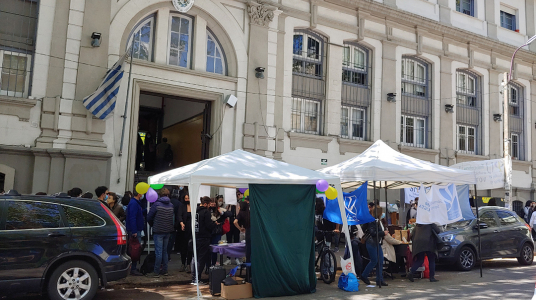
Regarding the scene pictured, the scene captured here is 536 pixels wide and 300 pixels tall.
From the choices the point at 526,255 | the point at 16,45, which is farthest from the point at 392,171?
the point at 16,45

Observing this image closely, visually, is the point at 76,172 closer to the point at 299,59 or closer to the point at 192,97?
the point at 192,97

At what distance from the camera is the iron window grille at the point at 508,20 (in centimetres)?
2506

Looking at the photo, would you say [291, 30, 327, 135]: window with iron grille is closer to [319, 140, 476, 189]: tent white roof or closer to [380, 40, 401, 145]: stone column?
[380, 40, 401, 145]: stone column

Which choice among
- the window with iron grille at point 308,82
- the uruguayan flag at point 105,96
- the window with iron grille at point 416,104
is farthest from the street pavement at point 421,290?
the window with iron grille at point 416,104

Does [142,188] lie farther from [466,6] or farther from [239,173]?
[466,6]

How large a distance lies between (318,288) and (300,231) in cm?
140

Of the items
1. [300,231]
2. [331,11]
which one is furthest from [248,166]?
[331,11]

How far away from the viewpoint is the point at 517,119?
24.9 meters

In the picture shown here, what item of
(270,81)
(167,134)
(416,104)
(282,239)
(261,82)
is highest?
(416,104)

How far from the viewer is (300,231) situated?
951 centimetres

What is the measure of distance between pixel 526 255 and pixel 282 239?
8.75 meters

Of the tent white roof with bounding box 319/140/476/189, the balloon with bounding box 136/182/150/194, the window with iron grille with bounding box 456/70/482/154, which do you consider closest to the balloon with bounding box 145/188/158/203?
the balloon with bounding box 136/182/150/194

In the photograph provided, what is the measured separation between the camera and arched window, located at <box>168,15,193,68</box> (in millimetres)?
15930

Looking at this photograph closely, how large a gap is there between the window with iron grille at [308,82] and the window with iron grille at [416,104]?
4.40m
